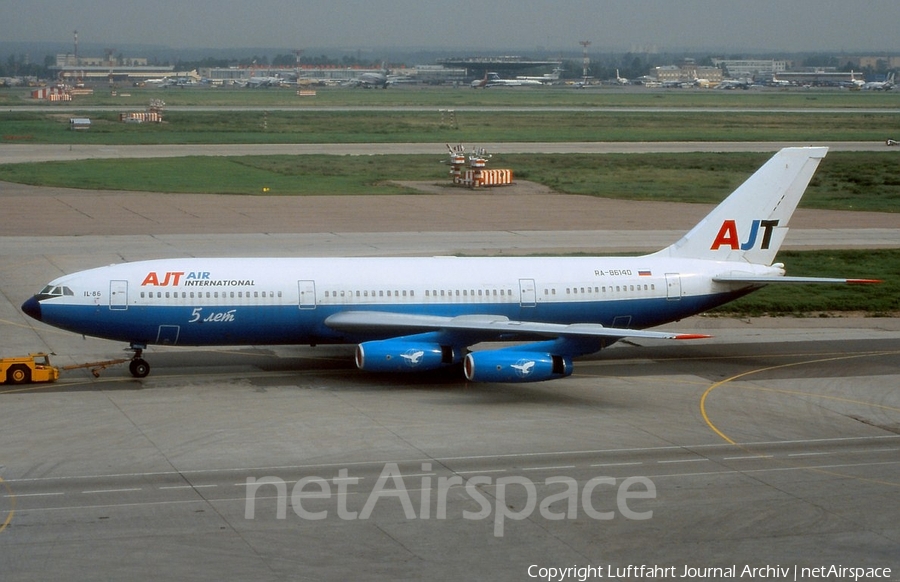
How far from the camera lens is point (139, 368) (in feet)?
127

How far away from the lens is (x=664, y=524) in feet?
82.5

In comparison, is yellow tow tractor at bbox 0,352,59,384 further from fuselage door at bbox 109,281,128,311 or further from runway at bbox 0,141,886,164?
runway at bbox 0,141,886,164

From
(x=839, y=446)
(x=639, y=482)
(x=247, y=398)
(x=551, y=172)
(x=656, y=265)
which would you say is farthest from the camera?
(x=551, y=172)

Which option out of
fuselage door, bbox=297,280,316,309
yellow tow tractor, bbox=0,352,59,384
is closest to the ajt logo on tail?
fuselage door, bbox=297,280,316,309

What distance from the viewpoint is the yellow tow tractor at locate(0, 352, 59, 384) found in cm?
3731

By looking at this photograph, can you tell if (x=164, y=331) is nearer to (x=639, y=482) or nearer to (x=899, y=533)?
(x=639, y=482)

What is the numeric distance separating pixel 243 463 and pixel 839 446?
53.8 feet

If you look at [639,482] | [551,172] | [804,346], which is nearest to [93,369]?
[639,482]

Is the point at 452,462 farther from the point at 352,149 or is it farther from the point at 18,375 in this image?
the point at 352,149

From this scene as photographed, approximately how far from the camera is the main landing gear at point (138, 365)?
38.8 metres

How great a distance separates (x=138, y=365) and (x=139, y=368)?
113 millimetres

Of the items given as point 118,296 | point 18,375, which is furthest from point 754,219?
point 18,375

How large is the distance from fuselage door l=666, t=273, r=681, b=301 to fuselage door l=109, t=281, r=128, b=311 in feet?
62.8

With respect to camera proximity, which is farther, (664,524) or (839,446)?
(839,446)
